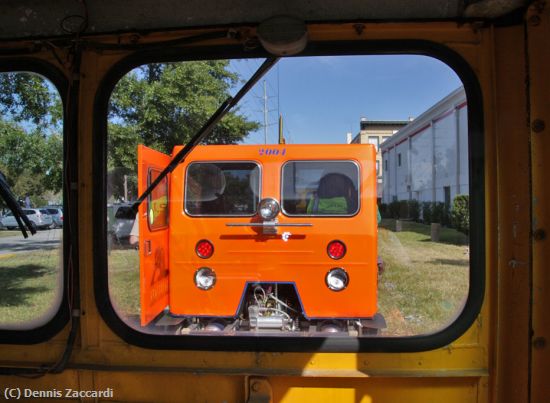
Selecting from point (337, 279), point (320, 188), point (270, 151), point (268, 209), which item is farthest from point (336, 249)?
point (270, 151)

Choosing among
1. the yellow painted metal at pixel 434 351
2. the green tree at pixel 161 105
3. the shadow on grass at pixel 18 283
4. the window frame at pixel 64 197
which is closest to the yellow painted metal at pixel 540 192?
the yellow painted metal at pixel 434 351

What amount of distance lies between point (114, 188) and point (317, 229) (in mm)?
1759

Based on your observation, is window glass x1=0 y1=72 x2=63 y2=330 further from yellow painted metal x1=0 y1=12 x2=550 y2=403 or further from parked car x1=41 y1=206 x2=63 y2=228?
yellow painted metal x1=0 y1=12 x2=550 y2=403

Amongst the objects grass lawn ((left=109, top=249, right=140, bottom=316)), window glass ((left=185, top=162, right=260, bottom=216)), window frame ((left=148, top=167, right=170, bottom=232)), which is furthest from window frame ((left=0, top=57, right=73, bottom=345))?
window glass ((left=185, top=162, right=260, bottom=216))

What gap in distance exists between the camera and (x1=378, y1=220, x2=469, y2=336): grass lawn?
1595mm

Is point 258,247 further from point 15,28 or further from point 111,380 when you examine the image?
point 15,28

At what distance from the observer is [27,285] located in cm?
185

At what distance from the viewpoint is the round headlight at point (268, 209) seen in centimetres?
302

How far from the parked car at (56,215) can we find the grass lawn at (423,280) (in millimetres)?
1350

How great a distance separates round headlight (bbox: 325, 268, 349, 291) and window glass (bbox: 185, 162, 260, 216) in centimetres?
73

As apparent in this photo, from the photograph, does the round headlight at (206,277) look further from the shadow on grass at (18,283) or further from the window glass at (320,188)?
the shadow on grass at (18,283)

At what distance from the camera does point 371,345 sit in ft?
5.07

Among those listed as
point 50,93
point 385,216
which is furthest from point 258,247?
point 50,93

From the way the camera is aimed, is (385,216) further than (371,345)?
Yes
